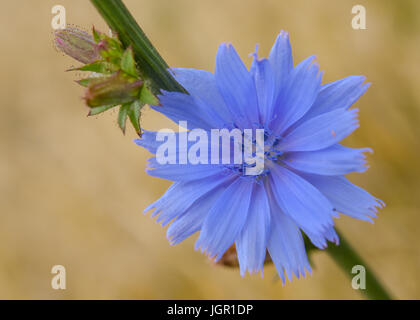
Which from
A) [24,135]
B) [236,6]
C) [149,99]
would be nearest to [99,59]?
[149,99]

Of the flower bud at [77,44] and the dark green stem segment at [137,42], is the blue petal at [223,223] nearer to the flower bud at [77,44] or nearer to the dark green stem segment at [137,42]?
the dark green stem segment at [137,42]

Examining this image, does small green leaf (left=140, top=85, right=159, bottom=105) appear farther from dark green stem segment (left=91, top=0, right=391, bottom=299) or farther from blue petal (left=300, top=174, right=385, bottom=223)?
blue petal (left=300, top=174, right=385, bottom=223)

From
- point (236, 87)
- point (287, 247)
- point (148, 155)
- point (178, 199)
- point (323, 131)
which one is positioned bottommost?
point (287, 247)

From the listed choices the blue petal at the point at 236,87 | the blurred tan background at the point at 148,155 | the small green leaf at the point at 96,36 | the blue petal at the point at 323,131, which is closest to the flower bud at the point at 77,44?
the small green leaf at the point at 96,36

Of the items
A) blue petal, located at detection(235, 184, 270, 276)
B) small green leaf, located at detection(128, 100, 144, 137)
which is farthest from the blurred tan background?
small green leaf, located at detection(128, 100, 144, 137)

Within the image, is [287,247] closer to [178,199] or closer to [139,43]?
[178,199]

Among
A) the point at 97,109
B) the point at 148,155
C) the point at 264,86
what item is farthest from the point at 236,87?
the point at 148,155
